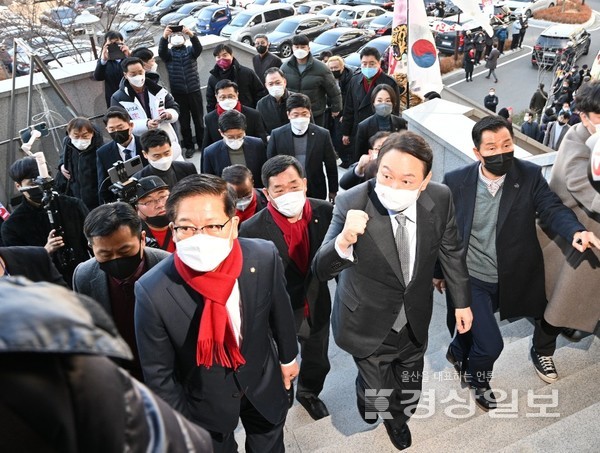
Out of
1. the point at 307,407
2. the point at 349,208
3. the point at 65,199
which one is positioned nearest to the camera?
the point at 349,208

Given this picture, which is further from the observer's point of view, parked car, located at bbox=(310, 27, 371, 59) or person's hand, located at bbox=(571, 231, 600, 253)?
parked car, located at bbox=(310, 27, 371, 59)

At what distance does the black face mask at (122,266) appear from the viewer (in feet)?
10.2

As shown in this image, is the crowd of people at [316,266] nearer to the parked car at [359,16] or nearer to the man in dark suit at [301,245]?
the man in dark suit at [301,245]

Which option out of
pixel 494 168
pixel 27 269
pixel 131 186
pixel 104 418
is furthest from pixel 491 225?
pixel 104 418

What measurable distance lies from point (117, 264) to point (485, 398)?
2408mm

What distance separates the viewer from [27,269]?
3.55 metres

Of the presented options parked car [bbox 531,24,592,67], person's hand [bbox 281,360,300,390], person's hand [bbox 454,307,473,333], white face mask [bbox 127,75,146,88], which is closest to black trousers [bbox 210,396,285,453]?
person's hand [bbox 281,360,300,390]

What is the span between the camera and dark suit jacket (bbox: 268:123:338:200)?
5633 mm

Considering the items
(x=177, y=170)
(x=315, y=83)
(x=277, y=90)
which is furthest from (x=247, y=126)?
(x=177, y=170)

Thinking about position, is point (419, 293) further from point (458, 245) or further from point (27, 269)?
point (27, 269)

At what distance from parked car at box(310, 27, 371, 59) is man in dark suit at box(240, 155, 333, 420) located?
17.1 metres

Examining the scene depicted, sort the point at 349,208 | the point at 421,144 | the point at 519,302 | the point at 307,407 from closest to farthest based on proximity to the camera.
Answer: the point at 421,144
the point at 349,208
the point at 519,302
the point at 307,407

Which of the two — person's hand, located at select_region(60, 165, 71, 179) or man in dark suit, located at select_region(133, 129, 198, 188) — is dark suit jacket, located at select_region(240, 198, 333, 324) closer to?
man in dark suit, located at select_region(133, 129, 198, 188)

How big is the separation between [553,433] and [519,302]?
873 millimetres
